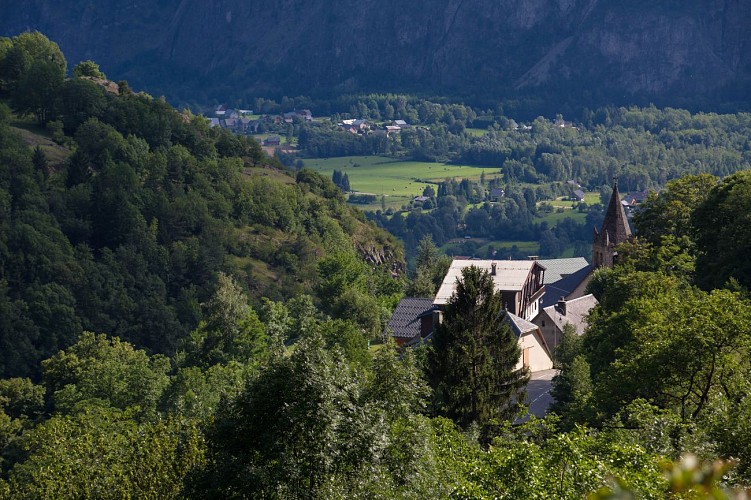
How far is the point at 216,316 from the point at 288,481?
57.3 meters

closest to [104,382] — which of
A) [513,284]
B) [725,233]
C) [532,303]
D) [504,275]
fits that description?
[513,284]

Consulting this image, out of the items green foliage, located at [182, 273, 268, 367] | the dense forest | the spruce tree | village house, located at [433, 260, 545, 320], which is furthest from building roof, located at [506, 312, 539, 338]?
the spruce tree

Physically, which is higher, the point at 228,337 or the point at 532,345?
the point at 532,345

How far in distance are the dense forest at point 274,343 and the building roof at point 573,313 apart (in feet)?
11.1

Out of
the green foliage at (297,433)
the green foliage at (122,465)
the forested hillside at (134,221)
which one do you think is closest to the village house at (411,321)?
the forested hillside at (134,221)

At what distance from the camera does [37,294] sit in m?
107

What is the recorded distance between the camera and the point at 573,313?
8194 centimetres

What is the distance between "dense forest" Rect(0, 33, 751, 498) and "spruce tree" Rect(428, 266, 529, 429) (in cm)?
11

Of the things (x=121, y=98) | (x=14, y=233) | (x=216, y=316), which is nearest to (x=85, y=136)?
(x=121, y=98)

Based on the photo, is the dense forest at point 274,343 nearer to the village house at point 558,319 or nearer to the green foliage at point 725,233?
the green foliage at point 725,233

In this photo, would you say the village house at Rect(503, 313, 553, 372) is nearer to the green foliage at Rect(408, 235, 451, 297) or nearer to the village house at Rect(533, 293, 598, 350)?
the village house at Rect(533, 293, 598, 350)

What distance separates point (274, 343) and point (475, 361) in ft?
25.3

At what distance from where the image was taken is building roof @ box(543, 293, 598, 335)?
79562mm

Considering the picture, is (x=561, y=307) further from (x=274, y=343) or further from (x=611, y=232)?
(x=274, y=343)
